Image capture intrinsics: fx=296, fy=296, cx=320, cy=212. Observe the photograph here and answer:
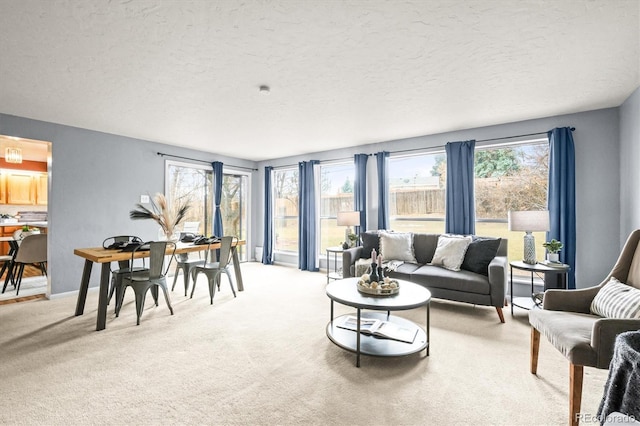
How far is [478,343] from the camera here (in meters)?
2.69

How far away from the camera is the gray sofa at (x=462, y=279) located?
3.18 metres

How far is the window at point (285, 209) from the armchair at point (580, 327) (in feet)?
16.4

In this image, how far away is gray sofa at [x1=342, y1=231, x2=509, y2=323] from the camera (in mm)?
3184

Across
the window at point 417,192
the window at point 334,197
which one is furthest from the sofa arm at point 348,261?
the window at point 334,197

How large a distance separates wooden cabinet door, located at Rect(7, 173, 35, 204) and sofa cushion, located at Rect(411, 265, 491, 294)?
8446 millimetres

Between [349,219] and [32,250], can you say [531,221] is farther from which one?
[32,250]

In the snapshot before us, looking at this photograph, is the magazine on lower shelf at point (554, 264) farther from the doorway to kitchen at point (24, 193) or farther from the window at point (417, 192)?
the doorway to kitchen at point (24, 193)

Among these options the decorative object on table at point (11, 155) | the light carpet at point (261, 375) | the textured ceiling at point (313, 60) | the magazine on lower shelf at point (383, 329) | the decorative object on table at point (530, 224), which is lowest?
the light carpet at point (261, 375)

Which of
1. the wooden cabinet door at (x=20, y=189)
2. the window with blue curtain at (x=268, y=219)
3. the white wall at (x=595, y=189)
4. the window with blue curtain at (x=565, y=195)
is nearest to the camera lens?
the white wall at (x=595, y=189)

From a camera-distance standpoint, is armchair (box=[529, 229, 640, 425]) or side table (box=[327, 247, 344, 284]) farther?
side table (box=[327, 247, 344, 284])

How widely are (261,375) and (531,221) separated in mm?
3301

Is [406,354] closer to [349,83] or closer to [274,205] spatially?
[349,83]

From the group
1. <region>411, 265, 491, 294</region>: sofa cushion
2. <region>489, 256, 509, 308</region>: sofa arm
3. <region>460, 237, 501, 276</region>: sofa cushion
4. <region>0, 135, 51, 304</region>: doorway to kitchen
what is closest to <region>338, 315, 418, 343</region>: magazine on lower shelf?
<region>411, 265, 491, 294</region>: sofa cushion

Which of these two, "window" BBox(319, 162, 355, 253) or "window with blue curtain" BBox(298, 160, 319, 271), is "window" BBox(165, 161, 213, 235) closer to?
"window with blue curtain" BBox(298, 160, 319, 271)
